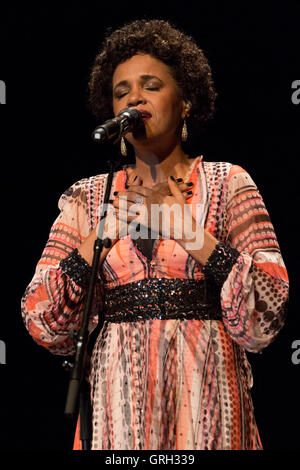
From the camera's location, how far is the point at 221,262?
6.72ft

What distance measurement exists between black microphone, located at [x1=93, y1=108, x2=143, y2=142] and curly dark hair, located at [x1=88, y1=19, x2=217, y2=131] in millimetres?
301

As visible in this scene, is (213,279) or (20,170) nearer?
(213,279)

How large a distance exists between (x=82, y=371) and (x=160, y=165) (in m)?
0.86

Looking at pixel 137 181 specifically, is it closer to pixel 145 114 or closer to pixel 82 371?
pixel 145 114

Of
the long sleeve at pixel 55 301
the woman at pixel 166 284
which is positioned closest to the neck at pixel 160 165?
the woman at pixel 166 284

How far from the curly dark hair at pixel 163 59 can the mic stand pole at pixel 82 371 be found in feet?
2.07

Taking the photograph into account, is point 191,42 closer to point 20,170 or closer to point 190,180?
point 190,180

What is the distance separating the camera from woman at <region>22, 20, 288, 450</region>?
202 cm

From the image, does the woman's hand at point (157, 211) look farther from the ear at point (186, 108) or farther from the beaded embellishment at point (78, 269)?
the ear at point (186, 108)

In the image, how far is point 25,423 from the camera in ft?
10.6

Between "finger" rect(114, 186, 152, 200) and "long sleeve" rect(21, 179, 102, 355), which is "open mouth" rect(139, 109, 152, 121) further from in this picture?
"long sleeve" rect(21, 179, 102, 355)

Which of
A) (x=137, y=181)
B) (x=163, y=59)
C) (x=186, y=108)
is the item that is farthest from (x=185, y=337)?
(x=163, y=59)

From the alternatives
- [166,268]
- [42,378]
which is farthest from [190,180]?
[42,378]
